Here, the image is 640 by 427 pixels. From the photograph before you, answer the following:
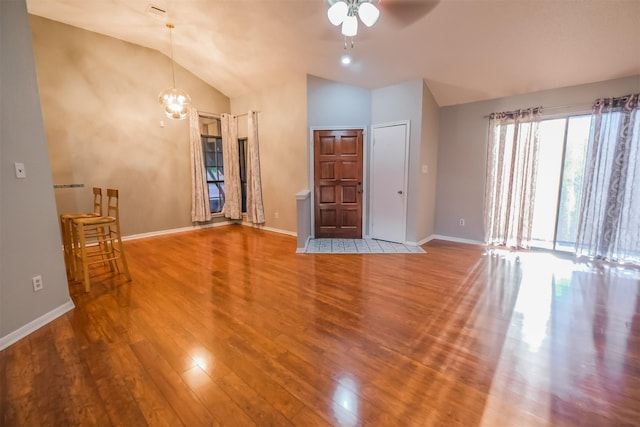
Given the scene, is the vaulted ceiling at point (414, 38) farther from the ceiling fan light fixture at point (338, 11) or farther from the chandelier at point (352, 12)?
the ceiling fan light fixture at point (338, 11)

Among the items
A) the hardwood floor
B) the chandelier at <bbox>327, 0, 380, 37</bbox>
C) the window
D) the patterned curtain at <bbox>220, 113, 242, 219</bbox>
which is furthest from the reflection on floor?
the chandelier at <bbox>327, 0, 380, 37</bbox>

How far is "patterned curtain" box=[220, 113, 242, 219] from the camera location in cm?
612

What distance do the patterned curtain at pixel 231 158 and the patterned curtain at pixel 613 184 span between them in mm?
6072

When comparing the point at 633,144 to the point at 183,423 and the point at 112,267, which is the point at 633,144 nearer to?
the point at 183,423

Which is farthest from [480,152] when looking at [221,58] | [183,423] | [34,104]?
[34,104]

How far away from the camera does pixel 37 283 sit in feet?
7.45

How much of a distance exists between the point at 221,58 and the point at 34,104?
3.27 metres

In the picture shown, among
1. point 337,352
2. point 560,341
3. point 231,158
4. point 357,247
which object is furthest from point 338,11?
point 231,158

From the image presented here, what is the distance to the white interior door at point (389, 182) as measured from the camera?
15.0 ft

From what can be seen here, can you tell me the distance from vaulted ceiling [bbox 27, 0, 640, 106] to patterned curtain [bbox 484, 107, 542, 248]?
1.55 ft

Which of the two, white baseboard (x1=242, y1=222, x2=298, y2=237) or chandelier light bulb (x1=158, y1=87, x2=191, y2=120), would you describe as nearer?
chandelier light bulb (x1=158, y1=87, x2=191, y2=120)

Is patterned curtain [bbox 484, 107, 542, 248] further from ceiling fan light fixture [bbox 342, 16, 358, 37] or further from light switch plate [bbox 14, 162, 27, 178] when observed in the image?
light switch plate [bbox 14, 162, 27, 178]

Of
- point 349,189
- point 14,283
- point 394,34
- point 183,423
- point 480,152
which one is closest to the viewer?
point 183,423

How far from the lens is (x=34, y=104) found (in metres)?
2.21
